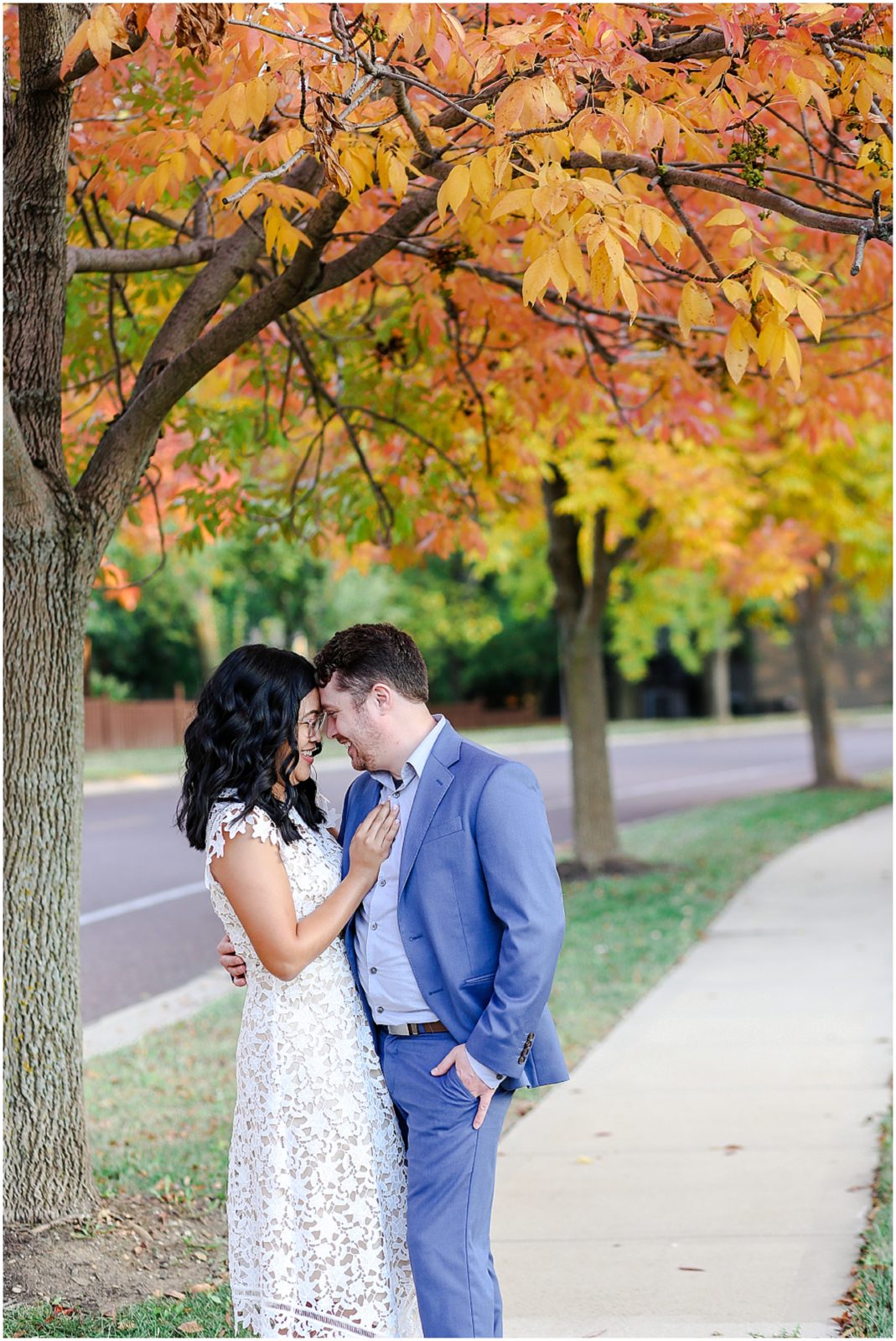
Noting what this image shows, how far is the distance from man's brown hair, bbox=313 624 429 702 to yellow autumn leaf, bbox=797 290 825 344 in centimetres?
113

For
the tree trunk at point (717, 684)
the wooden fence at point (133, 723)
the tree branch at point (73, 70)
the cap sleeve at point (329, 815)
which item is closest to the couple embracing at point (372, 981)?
the cap sleeve at point (329, 815)

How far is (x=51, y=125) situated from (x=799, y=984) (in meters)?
6.36

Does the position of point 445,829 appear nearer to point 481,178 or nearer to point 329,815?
point 329,815

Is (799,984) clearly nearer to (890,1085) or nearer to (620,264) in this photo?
(890,1085)

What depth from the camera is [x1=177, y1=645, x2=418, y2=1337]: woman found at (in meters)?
3.12

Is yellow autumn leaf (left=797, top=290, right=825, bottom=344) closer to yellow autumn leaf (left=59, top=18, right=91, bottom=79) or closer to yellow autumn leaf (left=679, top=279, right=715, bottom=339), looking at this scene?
yellow autumn leaf (left=679, top=279, right=715, bottom=339)

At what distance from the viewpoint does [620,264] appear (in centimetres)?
296

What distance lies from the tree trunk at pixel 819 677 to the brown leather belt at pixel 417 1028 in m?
17.1

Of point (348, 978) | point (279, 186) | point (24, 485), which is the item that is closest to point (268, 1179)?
point (348, 978)

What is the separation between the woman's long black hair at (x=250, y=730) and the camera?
3201mm

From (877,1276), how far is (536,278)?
3.12 meters

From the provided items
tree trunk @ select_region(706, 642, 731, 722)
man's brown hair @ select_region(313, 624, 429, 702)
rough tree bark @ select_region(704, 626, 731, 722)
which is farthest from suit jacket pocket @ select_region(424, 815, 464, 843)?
tree trunk @ select_region(706, 642, 731, 722)

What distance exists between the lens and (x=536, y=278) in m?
2.99

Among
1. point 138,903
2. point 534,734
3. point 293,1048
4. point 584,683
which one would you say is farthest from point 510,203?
point 534,734
